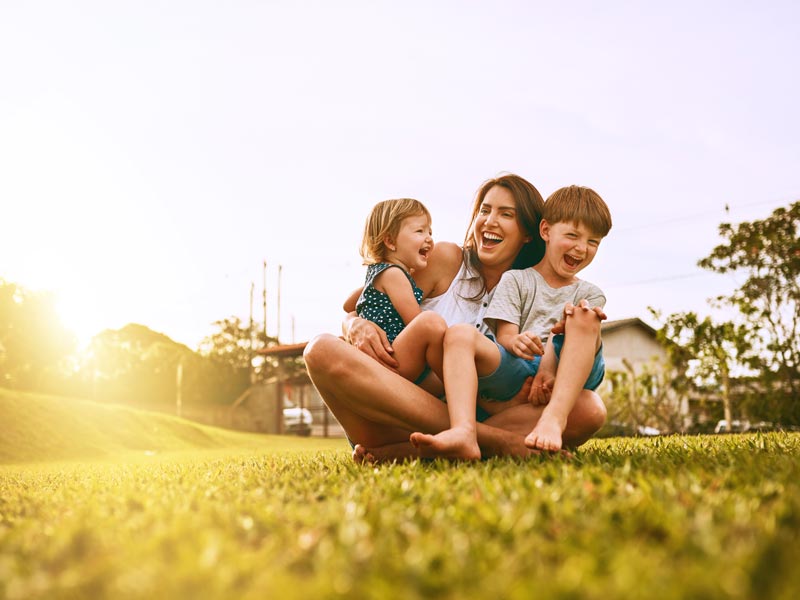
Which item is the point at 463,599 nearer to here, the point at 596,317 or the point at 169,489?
the point at 169,489

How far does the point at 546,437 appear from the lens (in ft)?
9.37

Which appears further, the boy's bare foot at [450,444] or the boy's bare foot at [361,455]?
the boy's bare foot at [361,455]

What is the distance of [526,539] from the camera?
55.9 inches

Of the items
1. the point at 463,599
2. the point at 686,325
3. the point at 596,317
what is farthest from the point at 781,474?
the point at 686,325

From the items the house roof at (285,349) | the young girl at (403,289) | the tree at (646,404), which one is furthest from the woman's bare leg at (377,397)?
the house roof at (285,349)

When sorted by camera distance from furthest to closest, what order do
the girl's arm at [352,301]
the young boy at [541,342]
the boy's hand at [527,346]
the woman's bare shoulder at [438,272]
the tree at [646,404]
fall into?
1. the tree at [646,404]
2. the girl's arm at [352,301]
3. the woman's bare shoulder at [438,272]
4. the boy's hand at [527,346]
5. the young boy at [541,342]

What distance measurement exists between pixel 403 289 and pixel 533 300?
642 mm

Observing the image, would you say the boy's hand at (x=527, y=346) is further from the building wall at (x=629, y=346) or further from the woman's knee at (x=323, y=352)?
the building wall at (x=629, y=346)

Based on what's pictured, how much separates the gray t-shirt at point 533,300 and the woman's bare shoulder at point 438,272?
468 mm

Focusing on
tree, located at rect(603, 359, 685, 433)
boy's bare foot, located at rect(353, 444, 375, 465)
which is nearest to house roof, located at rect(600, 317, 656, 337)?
tree, located at rect(603, 359, 685, 433)

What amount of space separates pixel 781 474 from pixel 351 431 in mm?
2044

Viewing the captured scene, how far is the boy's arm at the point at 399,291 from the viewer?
3.48 metres

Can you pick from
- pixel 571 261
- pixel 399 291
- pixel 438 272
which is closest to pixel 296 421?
pixel 438 272

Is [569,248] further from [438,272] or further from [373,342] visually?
[373,342]
